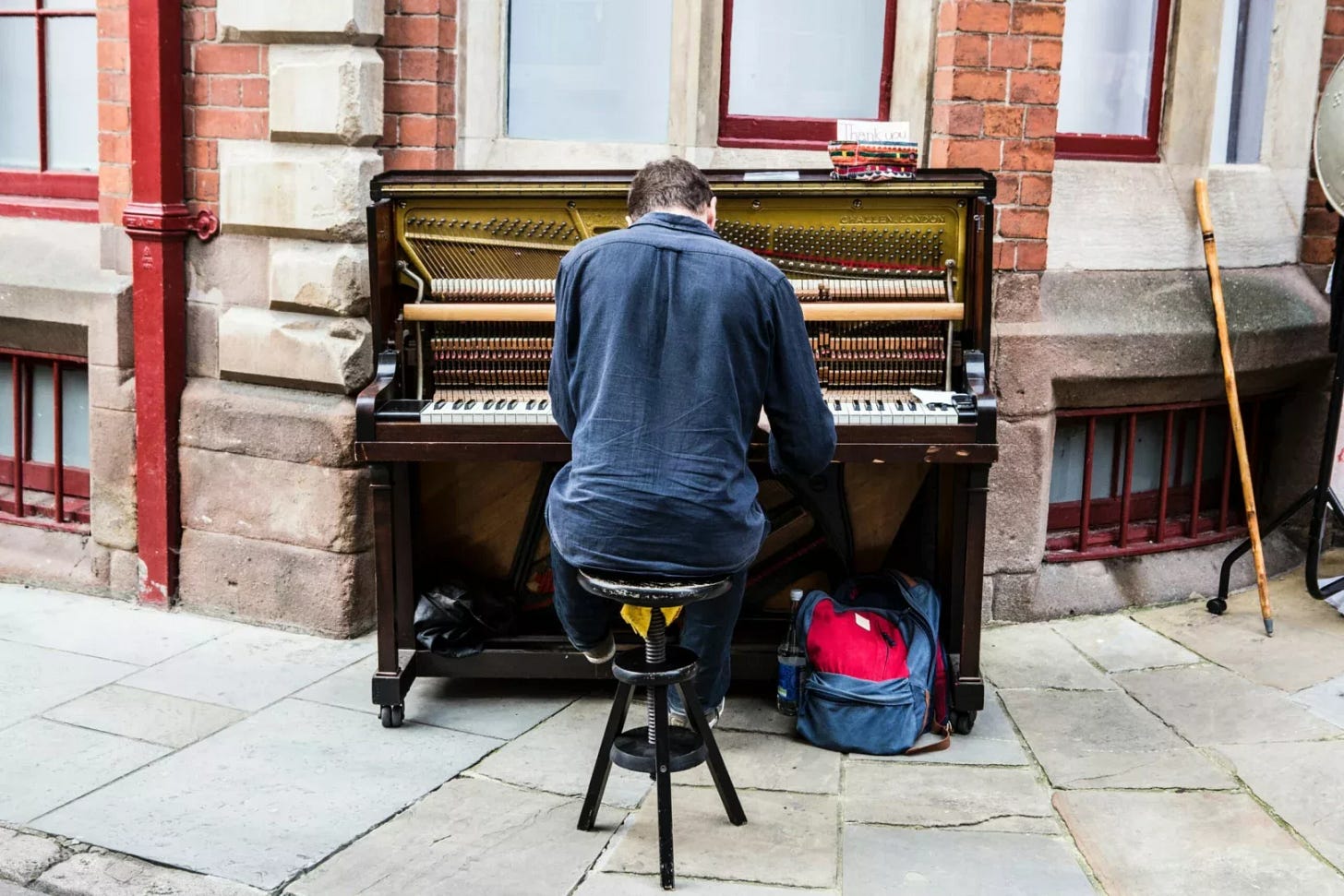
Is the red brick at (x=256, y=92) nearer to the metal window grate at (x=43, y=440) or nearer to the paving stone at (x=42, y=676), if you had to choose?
the metal window grate at (x=43, y=440)

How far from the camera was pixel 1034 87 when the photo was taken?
17.1ft

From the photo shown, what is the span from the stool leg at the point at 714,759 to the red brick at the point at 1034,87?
2.54 m

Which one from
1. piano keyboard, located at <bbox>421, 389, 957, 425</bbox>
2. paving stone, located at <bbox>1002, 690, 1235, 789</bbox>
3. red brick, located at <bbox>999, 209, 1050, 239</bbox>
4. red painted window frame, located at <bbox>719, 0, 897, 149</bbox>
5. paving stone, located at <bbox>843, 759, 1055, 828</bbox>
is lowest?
paving stone, located at <bbox>843, 759, 1055, 828</bbox>

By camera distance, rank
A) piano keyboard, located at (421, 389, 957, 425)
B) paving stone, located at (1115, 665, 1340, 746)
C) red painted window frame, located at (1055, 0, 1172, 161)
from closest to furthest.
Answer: piano keyboard, located at (421, 389, 957, 425), paving stone, located at (1115, 665, 1340, 746), red painted window frame, located at (1055, 0, 1172, 161)

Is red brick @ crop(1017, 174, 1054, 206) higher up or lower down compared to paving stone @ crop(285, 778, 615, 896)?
higher up

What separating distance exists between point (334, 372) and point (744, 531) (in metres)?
2.14

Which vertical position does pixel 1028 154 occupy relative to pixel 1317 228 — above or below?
above

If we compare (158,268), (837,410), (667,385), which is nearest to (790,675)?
(837,410)

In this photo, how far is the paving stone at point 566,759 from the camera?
4129mm

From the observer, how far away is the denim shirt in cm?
347

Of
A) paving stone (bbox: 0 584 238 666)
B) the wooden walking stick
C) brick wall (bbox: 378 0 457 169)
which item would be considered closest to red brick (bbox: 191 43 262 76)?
brick wall (bbox: 378 0 457 169)

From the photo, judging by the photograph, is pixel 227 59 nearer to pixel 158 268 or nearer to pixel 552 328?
pixel 158 268

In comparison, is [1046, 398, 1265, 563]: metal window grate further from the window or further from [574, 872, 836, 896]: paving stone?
[574, 872, 836, 896]: paving stone

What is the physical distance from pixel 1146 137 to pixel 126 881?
14.6 feet
